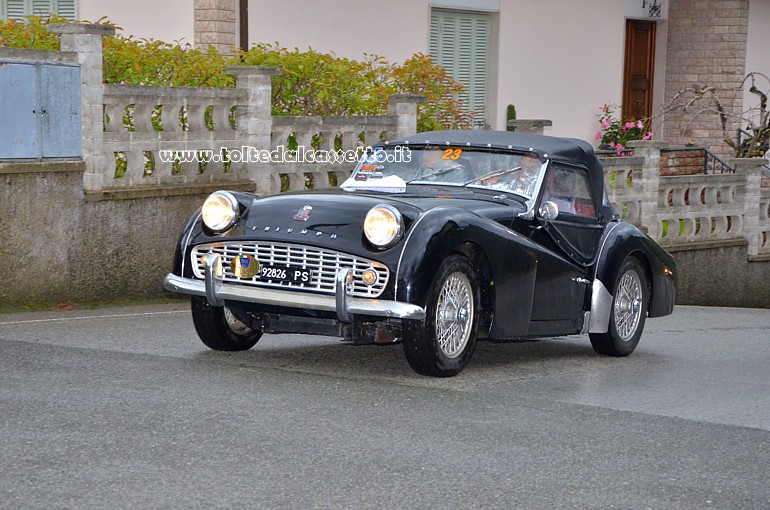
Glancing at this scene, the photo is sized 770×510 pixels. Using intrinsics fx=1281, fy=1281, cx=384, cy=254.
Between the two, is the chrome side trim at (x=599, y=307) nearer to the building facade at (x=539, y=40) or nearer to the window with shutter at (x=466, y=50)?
the building facade at (x=539, y=40)

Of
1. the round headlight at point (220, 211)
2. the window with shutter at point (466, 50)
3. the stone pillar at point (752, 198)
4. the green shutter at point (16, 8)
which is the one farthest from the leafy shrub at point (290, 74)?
the stone pillar at point (752, 198)

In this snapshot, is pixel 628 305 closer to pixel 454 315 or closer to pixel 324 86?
pixel 454 315

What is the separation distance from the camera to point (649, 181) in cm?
1781

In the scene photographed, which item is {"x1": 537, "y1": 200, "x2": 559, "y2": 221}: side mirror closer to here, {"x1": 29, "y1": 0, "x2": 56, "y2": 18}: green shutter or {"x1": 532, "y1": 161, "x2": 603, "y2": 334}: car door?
{"x1": 532, "y1": 161, "x2": 603, "y2": 334}: car door

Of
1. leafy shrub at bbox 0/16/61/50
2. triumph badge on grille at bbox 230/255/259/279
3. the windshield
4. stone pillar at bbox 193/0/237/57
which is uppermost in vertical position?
stone pillar at bbox 193/0/237/57

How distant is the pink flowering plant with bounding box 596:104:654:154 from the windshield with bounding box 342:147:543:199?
13.5 m

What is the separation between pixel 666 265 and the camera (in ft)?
34.2

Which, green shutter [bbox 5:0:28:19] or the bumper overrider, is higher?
green shutter [bbox 5:0:28:19]

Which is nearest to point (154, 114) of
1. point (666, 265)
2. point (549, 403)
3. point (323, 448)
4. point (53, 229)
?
point (53, 229)

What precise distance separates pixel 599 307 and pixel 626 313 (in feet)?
1.89

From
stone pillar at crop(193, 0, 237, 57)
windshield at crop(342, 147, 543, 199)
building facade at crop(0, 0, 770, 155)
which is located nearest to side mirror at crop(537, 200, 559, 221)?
windshield at crop(342, 147, 543, 199)

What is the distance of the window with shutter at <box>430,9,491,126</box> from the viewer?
21.5 metres

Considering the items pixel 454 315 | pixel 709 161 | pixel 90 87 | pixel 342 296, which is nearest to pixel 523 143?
pixel 454 315

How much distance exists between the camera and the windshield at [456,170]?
9148mm
